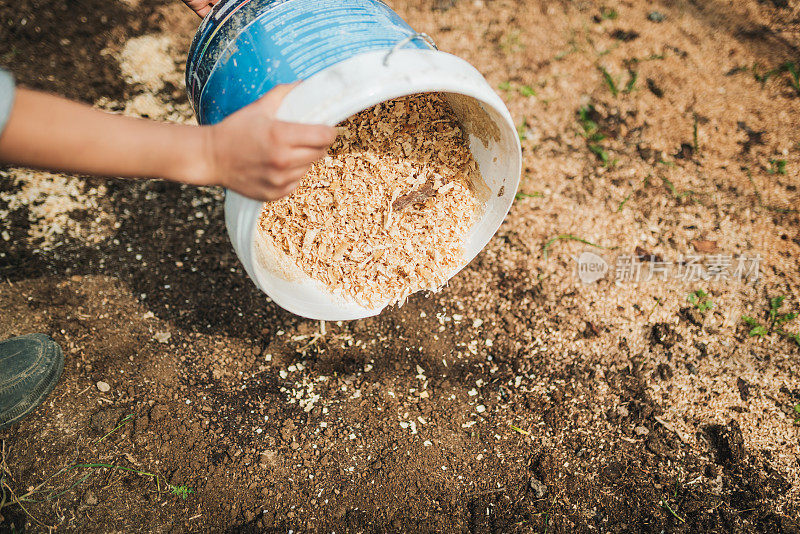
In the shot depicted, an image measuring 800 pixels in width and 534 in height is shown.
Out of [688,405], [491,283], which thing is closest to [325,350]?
[491,283]

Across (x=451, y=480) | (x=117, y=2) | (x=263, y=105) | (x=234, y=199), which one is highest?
(x=263, y=105)

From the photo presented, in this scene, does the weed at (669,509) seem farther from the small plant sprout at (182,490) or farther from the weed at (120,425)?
the weed at (120,425)

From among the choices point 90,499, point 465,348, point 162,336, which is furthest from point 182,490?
point 465,348

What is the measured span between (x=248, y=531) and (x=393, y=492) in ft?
1.48

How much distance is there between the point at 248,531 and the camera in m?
1.54

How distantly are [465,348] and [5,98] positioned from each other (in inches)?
60.0

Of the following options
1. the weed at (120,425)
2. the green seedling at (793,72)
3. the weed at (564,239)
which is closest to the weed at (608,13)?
the green seedling at (793,72)

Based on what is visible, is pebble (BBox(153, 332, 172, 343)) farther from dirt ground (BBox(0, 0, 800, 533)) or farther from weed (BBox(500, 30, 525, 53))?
weed (BBox(500, 30, 525, 53))

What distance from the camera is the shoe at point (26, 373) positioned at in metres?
1.62

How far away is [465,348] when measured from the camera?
1933 mm

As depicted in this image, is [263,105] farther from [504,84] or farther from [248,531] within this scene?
[504,84]

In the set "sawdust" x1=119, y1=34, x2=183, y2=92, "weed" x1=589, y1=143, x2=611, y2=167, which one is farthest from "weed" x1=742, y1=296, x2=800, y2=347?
"sawdust" x1=119, y1=34, x2=183, y2=92

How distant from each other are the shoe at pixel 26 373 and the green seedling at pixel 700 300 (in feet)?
7.78

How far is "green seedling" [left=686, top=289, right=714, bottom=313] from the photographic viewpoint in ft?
6.68
